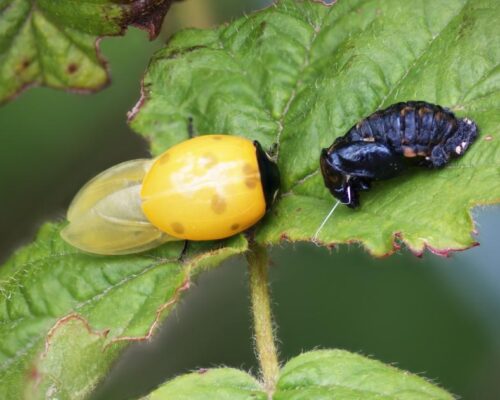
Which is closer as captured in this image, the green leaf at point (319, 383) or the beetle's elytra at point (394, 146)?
the green leaf at point (319, 383)

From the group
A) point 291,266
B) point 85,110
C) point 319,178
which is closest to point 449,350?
point 291,266

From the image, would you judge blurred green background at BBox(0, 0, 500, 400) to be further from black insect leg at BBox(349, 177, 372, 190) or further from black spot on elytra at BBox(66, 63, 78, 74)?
black insect leg at BBox(349, 177, 372, 190)

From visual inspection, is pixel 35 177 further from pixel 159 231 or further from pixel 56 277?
pixel 159 231

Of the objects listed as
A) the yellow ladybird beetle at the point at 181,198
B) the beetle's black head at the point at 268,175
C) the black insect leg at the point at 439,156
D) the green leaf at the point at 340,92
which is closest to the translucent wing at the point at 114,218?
the yellow ladybird beetle at the point at 181,198

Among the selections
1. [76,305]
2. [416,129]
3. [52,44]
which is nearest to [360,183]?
[416,129]

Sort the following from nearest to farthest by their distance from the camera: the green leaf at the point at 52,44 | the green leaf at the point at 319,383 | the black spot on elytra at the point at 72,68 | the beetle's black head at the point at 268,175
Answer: the green leaf at the point at 319,383, the beetle's black head at the point at 268,175, the green leaf at the point at 52,44, the black spot on elytra at the point at 72,68

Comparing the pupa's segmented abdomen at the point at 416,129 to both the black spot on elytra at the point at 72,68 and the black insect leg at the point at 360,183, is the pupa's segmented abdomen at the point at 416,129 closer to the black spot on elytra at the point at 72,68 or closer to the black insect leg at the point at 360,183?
the black insect leg at the point at 360,183

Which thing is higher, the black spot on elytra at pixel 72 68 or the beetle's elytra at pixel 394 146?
the black spot on elytra at pixel 72 68
